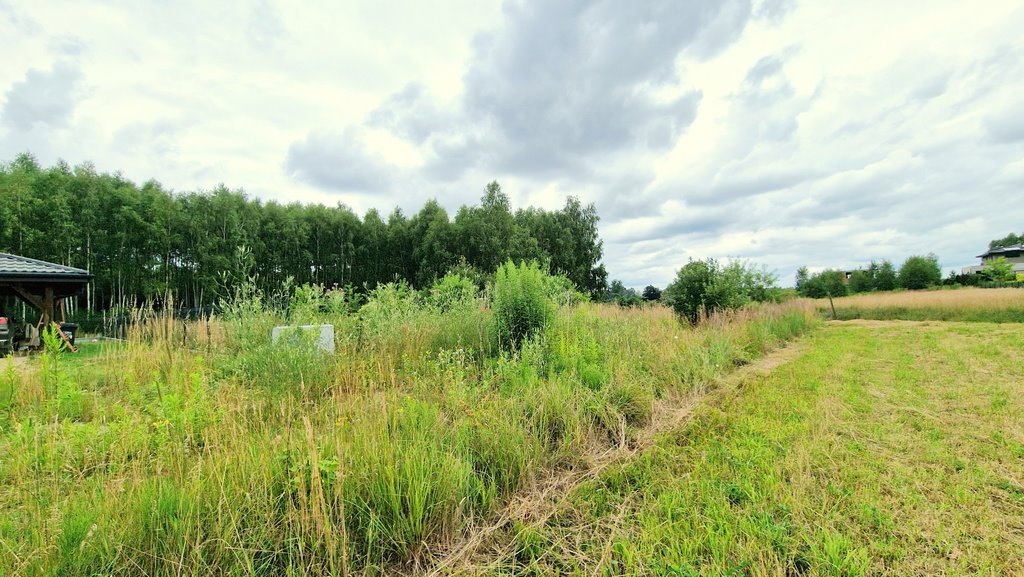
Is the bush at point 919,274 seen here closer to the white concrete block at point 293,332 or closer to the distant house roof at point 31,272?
the white concrete block at point 293,332

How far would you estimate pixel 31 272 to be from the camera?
8.24 meters

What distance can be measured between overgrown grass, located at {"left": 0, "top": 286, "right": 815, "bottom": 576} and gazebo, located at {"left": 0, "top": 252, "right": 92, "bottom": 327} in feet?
22.6

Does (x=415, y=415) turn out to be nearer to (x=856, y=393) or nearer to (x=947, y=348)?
(x=856, y=393)

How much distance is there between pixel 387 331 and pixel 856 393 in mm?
5738

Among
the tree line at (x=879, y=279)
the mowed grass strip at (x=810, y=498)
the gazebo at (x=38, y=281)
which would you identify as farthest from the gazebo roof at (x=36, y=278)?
the tree line at (x=879, y=279)

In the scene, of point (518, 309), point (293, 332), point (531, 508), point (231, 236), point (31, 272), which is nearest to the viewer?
point (531, 508)

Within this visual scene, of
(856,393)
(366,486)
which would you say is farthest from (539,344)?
(856,393)

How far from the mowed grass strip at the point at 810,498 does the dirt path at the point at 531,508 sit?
0.23ft

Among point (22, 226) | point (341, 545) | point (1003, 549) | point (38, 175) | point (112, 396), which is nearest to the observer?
point (341, 545)

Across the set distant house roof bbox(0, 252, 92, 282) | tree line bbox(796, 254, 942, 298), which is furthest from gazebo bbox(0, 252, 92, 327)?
tree line bbox(796, 254, 942, 298)

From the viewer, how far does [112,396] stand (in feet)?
11.0

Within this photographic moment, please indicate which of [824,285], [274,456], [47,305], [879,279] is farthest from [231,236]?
[879,279]

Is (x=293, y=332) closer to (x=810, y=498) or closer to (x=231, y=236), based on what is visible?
(x=810, y=498)

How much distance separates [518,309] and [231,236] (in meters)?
25.6
